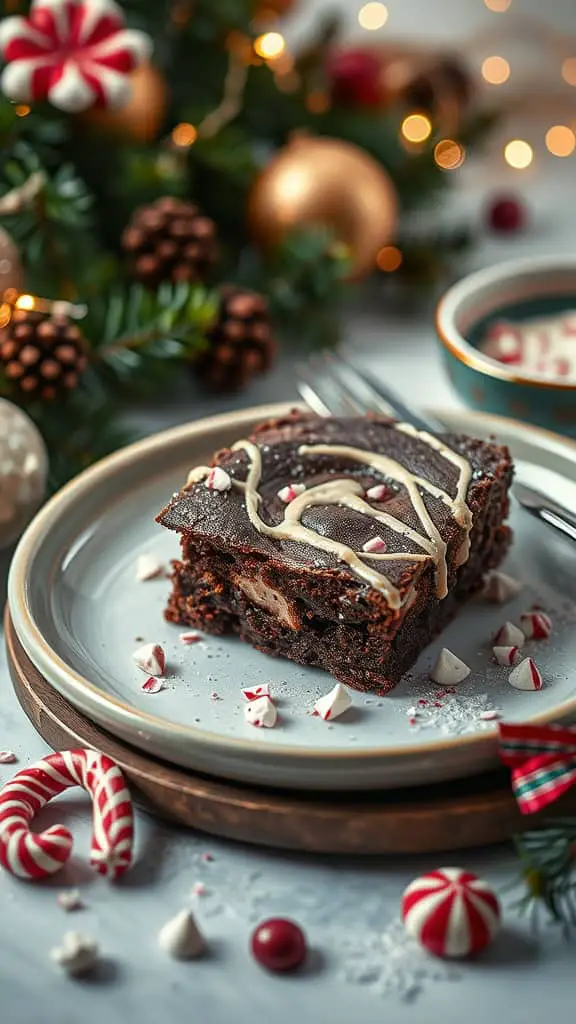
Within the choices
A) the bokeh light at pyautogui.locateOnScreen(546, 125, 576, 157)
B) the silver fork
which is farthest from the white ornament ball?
the bokeh light at pyautogui.locateOnScreen(546, 125, 576, 157)

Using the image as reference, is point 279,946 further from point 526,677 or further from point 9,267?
point 9,267

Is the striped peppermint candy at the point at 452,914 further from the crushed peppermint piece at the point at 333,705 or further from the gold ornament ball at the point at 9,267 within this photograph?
the gold ornament ball at the point at 9,267

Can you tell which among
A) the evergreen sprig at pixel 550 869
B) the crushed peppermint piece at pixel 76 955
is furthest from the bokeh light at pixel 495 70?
the crushed peppermint piece at pixel 76 955

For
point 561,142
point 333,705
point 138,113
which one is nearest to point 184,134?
point 138,113

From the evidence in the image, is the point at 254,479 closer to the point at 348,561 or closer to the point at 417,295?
the point at 348,561

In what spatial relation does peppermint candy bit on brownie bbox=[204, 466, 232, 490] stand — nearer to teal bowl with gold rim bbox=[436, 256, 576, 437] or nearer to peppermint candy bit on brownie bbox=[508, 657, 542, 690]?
peppermint candy bit on brownie bbox=[508, 657, 542, 690]
